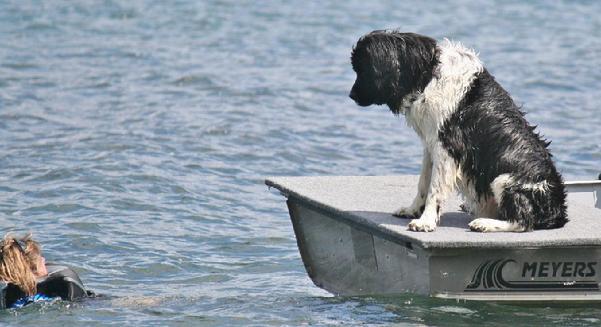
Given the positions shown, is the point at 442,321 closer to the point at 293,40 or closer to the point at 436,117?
the point at 436,117

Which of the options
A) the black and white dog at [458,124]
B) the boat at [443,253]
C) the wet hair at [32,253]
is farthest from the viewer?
the wet hair at [32,253]

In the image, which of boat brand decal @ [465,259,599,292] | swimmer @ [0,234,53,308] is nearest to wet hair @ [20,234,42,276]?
swimmer @ [0,234,53,308]

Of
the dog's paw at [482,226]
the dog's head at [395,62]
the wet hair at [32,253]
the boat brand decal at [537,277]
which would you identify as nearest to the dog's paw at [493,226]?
the dog's paw at [482,226]

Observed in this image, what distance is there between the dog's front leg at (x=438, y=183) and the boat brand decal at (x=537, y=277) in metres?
0.44

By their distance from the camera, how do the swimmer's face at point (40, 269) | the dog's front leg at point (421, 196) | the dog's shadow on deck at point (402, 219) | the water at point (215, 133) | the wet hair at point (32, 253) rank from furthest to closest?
1. the water at point (215, 133)
2. the swimmer's face at point (40, 269)
3. the wet hair at point (32, 253)
4. the dog's front leg at point (421, 196)
5. the dog's shadow on deck at point (402, 219)

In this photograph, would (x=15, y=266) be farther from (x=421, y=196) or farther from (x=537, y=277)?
(x=537, y=277)

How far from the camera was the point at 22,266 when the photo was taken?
25.9 feet

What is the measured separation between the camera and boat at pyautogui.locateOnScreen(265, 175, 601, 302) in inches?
275

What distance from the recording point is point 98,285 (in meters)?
9.12

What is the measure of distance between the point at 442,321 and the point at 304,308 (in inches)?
46.7

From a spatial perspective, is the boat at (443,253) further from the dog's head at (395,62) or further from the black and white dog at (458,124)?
the dog's head at (395,62)

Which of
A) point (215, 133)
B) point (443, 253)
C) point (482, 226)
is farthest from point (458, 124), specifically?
point (215, 133)

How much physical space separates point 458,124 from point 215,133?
304 inches

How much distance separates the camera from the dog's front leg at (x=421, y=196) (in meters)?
7.50
